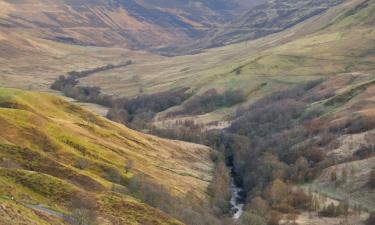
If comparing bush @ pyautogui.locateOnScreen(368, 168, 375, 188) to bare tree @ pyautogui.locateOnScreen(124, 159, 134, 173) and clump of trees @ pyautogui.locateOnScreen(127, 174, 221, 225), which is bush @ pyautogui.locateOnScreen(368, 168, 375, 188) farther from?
bare tree @ pyautogui.locateOnScreen(124, 159, 134, 173)

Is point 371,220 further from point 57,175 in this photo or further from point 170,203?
point 57,175

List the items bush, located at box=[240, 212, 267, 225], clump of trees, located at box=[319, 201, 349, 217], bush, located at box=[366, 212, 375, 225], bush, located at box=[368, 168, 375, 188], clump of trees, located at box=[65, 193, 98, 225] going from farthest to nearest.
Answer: bush, located at box=[368, 168, 375, 188] → clump of trees, located at box=[319, 201, 349, 217] → bush, located at box=[366, 212, 375, 225] → bush, located at box=[240, 212, 267, 225] → clump of trees, located at box=[65, 193, 98, 225]

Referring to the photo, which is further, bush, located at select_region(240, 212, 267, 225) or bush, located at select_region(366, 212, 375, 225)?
bush, located at select_region(366, 212, 375, 225)

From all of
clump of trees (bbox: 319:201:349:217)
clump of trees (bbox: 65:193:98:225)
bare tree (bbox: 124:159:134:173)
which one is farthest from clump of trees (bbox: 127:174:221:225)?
clump of trees (bbox: 319:201:349:217)

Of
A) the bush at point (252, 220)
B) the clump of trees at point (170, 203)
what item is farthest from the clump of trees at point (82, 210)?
the bush at point (252, 220)

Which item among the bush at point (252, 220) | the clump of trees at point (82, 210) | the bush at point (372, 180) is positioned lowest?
the bush at point (252, 220)

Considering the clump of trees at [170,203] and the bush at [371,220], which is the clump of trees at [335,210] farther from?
the clump of trees at [170,203]

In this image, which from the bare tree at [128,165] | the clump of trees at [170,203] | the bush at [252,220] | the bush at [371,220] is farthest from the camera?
the bare tree at [128,165]

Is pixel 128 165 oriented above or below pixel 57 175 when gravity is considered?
below

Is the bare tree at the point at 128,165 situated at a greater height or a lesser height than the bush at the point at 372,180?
lesser

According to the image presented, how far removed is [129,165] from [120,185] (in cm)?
2838

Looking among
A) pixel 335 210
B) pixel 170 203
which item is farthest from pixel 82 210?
pixel 335 210

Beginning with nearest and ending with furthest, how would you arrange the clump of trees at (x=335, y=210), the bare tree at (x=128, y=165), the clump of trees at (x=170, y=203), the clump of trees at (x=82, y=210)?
the clump of trees at (x=82, y=210) → the clump of trees at (x=170, y=203) → the clump of trees at (x=335, y=210) → the bare tree at (x=128, y=165)

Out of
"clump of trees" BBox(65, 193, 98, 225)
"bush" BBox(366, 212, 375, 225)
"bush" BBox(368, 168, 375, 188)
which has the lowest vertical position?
"bush" BBox(366, 212, 375, 225)
